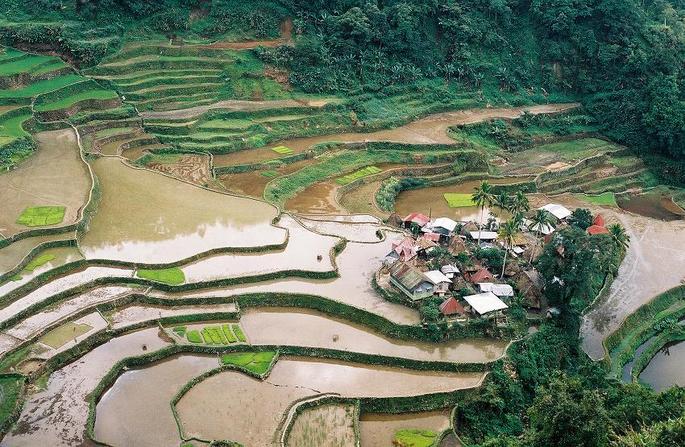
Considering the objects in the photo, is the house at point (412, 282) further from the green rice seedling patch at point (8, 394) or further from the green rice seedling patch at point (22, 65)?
the green rice seedling patch at point (22, 65)

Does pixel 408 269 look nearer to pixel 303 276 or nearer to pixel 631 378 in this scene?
pixel 303 276

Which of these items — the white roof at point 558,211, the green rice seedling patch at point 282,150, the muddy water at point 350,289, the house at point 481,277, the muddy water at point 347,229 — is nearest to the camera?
the muddy water at point 350,289

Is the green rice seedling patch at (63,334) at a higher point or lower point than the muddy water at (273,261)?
lower

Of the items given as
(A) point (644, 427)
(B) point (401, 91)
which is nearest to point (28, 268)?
(A) point (644, 427)

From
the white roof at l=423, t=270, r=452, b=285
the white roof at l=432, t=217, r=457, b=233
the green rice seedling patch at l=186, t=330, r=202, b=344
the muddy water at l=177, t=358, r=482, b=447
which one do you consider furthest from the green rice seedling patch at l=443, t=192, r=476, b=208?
the green rice seedling patch at l=186, t=330, r=202, b=344

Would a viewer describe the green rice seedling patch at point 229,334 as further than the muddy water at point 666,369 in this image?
No

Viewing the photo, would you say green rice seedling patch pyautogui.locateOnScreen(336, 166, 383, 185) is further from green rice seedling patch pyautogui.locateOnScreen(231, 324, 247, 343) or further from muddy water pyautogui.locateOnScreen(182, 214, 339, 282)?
green rice seedling patch pyautogui.locateOnScreen(231, 324, 247, 343)

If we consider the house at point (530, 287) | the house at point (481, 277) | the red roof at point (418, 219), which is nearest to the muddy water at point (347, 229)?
the red roof at point (418, 219)
